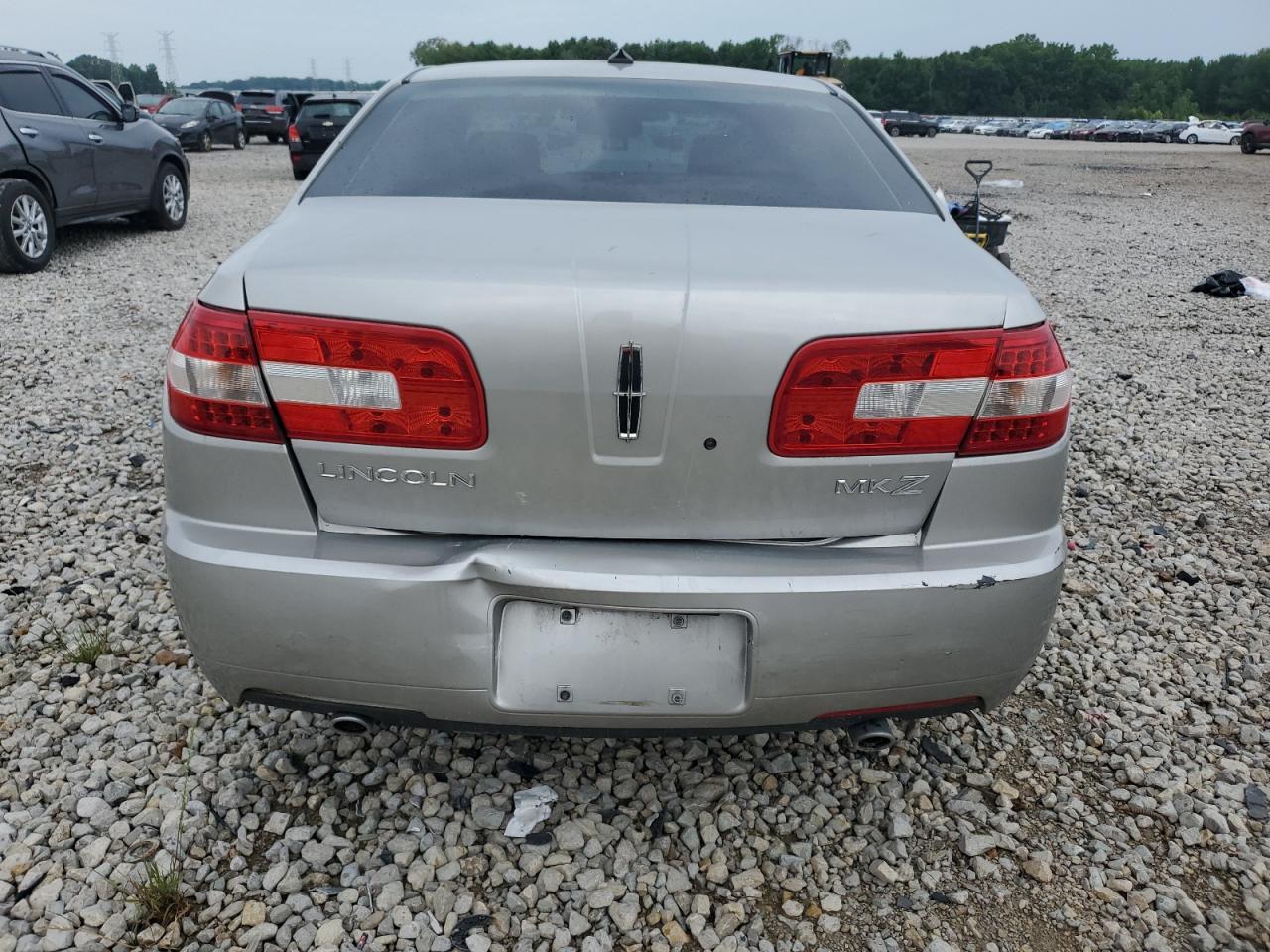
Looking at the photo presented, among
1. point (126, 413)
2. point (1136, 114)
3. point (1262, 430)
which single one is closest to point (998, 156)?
point (1262, 430)

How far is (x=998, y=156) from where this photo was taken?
93.1ft

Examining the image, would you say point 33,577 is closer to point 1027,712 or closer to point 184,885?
point 184,885

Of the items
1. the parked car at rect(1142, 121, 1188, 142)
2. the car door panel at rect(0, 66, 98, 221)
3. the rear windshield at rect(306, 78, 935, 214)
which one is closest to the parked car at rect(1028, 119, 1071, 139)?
the parked car at rect(1142, 121, 1188, 142)

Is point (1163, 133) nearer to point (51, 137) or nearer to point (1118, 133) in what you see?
point (1118, 133)

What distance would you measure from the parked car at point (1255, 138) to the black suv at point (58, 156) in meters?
34.9

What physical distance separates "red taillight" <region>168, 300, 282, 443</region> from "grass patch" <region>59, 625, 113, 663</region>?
4.41 feet

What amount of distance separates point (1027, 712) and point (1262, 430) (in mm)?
3292

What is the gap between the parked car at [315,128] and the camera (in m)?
15.2

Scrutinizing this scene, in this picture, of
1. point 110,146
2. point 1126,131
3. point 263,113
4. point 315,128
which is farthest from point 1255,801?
point 1126,131

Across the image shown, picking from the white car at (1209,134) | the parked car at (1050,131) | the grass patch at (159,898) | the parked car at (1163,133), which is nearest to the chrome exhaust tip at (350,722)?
the grass patch at (159,898)

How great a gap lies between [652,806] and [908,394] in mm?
1165

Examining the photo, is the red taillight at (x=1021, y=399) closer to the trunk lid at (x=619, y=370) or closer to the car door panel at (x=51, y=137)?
the trunk lid at (x=619, y=370)

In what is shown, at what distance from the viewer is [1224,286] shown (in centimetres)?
815

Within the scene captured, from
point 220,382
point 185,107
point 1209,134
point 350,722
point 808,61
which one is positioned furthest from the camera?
point 1209,134
